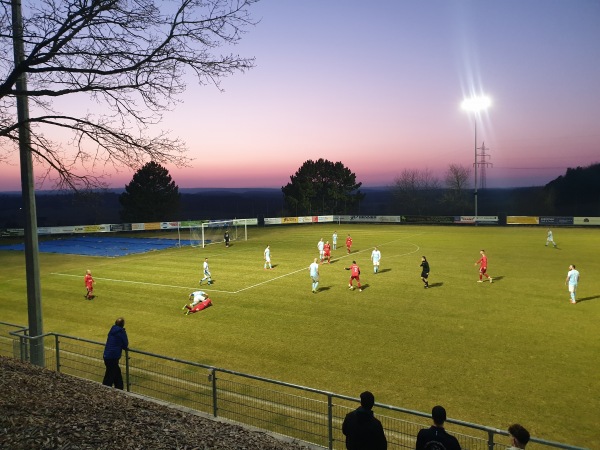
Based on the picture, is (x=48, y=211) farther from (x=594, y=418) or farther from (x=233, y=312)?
(x=594, y=418)

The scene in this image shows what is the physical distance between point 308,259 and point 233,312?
600 inches

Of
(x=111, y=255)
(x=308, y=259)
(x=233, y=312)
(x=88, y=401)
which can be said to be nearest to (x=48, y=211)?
(x=111, y=255)

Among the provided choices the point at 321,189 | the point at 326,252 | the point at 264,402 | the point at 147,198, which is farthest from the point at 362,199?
the point at 264,402

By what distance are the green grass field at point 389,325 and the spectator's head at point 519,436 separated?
4.47 m

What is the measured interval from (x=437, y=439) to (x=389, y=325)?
1160 cm

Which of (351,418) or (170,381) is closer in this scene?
(351,418)

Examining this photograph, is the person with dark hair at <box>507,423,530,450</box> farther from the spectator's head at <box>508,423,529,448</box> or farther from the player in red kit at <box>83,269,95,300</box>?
the player in red kit at <box>83,269,95,300</box>

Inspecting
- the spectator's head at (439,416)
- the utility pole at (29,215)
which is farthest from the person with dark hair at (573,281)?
the utility pole at (29,215)

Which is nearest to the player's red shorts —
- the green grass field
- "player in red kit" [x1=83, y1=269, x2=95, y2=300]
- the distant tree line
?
the green grass field

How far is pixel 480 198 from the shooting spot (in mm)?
112375

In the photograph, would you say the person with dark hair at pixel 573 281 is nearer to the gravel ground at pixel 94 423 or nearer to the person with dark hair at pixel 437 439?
the person with dark hair at pixel 437 439

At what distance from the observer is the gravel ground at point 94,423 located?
566 centimetres

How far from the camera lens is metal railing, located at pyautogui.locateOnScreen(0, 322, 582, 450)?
8.64m

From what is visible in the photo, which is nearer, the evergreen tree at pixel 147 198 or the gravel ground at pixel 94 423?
the gravel ground at pixel 94 423
